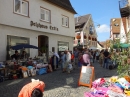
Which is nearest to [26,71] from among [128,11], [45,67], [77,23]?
[45,67]

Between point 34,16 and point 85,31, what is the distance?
2555cm

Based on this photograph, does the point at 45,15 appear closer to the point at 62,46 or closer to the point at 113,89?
the point at 62,46

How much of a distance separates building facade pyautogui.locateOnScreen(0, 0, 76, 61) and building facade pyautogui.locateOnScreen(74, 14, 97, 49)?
56.7 feet

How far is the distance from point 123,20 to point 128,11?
13712 mm

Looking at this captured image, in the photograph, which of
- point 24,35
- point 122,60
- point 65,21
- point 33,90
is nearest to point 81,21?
point 65,21

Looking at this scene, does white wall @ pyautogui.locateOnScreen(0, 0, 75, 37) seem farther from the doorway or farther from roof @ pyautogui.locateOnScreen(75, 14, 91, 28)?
roof @ pyautogui.locateOnScreen(75, 14, 91, 28)

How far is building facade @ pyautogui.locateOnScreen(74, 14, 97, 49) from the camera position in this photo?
38438 mm

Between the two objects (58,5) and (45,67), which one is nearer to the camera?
(45,67)

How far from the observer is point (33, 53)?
15.5 m

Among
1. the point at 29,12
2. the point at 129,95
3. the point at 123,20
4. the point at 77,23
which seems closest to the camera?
the point at 129,95

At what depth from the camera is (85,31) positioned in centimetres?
3984

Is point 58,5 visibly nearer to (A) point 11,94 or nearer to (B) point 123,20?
(A) point 11,94

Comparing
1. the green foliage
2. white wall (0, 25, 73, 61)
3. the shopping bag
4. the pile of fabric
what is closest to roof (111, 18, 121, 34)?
white wall (0, 25, 73, 61)

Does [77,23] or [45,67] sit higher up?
[77,23]
